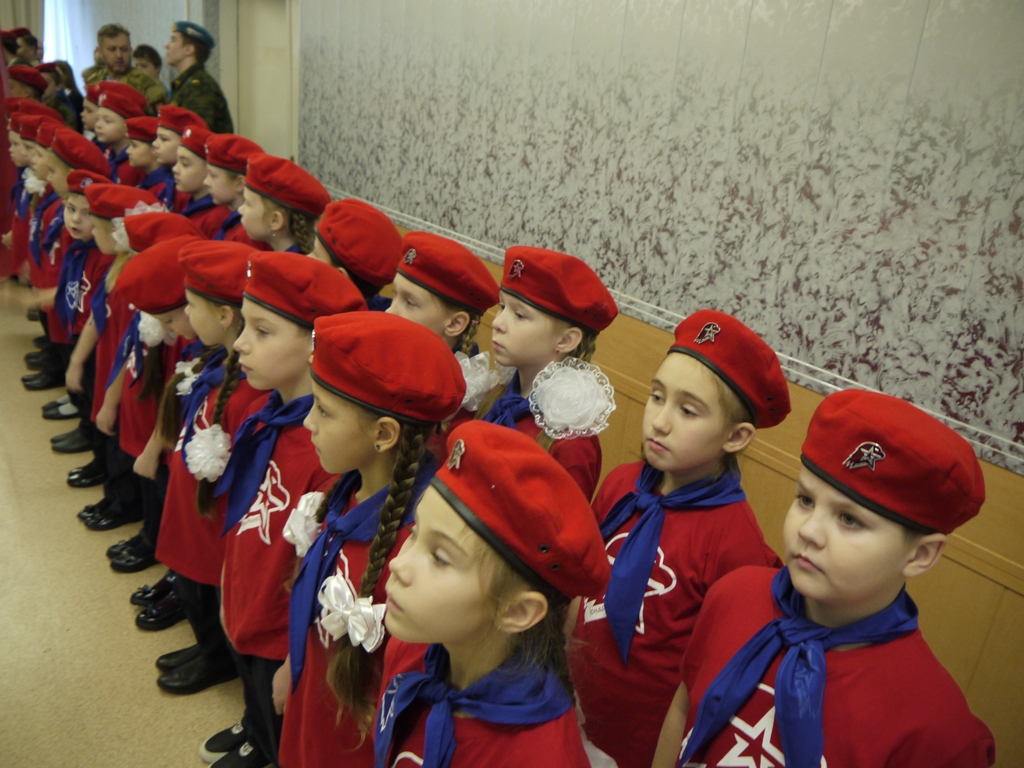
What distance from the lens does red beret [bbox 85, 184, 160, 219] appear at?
10.7 feet

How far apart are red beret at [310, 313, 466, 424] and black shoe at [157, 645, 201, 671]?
5.07 ft

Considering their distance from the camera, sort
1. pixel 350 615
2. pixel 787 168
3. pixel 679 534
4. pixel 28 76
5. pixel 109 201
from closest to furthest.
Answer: pixel 350 615 → pixel 679 534 → pixel 787 168 → pixel 109 201 → pixel 28 76

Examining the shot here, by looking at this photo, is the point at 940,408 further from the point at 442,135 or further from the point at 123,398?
the point at 442,135

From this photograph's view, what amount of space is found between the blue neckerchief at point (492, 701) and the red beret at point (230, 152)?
3.00 m

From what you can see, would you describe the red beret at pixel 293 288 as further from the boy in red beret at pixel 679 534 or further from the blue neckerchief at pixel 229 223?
the blue neckerchief at pixel 229 223

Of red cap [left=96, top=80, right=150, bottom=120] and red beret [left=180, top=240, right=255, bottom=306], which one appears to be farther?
red cap [left=96, top=80, right=150, bottom=120]

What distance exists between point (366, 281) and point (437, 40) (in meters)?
2.48

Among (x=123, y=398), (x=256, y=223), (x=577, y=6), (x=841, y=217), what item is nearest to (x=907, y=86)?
(x=841, y=217)

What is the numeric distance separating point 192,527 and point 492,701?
1.45 metres

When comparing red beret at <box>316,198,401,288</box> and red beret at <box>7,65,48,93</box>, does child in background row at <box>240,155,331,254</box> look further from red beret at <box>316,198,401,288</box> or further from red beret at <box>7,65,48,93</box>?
red beret at <box>7,65,48,93</box>

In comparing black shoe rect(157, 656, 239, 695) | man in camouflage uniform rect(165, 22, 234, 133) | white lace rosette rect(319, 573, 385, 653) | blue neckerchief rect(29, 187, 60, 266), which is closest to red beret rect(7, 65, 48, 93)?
man in camouflage uniform rect(165, 22, 234, 133)

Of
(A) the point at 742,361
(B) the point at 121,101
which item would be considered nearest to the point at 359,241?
(A) the point at 742,361

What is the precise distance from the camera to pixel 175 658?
2.57 m

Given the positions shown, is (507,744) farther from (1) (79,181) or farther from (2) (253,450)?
(1) (79,181)
